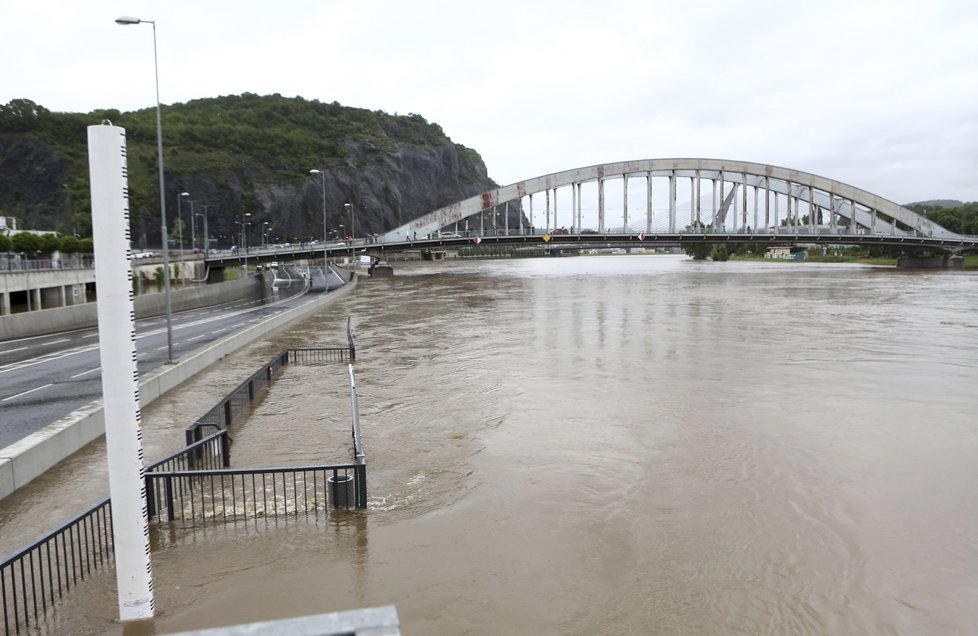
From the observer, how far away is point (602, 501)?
9945 mm

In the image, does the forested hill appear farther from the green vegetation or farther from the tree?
the green vegetation

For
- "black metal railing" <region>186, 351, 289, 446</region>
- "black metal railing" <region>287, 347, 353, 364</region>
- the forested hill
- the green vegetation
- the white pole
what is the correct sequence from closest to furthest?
1. the white pole
2. "black metal railing" <region>186, 351, 289, 446</region>
3. "black metal railing" <region>287, 347, 353, 364</region>
4. the green vegetation
5. the forested hill

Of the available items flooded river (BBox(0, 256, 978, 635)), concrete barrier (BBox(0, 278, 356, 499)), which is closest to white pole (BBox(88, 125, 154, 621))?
flooded river (BBox(0, 256, 978, 635))

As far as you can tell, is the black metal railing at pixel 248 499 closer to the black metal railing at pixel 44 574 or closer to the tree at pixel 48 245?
the black metal railing at pixel 44 574

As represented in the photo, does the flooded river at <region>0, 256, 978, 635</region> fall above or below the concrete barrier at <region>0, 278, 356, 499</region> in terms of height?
below

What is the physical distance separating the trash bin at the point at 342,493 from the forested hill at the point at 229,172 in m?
110

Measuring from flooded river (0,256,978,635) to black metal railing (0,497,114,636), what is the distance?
0.30 metres

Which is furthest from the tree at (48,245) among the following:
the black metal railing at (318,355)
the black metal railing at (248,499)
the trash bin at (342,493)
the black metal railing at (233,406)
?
the trash bin at (342,493)

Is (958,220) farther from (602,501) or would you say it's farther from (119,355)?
(119,355)

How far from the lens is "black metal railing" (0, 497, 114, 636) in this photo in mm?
6316

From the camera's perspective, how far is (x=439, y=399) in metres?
17.0

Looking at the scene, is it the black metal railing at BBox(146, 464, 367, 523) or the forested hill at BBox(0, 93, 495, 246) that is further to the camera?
the forested hill at BBox(0, 93, 495, 246)

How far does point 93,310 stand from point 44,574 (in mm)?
31664

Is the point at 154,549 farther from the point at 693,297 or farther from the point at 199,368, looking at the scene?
the point at 693,297
